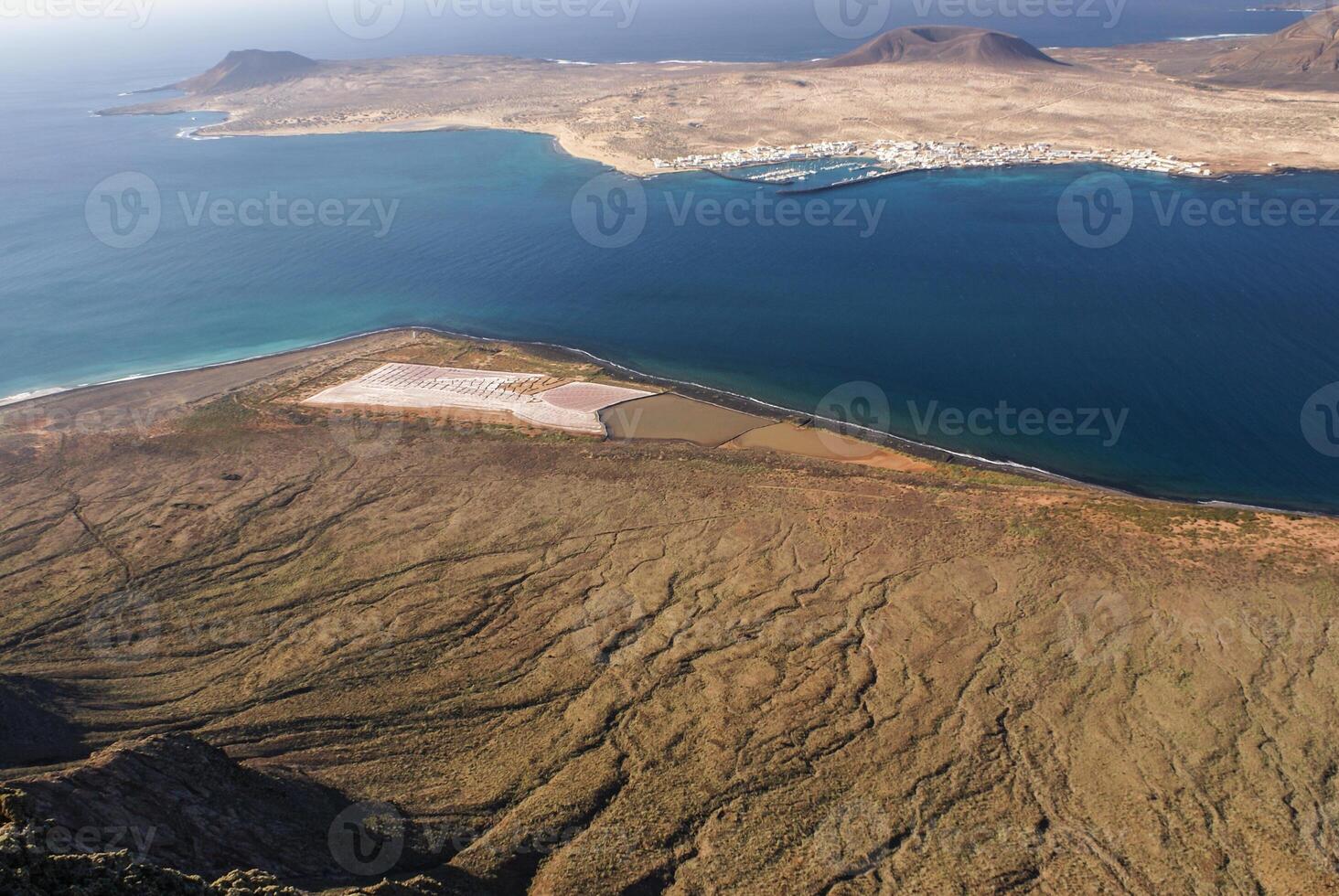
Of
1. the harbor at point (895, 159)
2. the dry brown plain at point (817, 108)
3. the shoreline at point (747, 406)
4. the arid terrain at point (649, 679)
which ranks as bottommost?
the arid terrain at point (649, 679)

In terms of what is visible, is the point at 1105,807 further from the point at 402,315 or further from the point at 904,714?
the point at 402,315

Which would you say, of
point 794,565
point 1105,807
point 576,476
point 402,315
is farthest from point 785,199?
point 1105,807

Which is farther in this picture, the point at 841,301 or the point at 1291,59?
the point at 1291,59

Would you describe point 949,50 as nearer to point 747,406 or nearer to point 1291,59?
point 1291,59

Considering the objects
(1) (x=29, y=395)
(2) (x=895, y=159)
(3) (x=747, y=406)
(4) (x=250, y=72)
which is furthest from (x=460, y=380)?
(4) (x=250, y=72)

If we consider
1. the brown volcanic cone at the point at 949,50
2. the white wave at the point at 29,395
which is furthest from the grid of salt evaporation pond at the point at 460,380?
the brown volcanic cone at the point at 949,50

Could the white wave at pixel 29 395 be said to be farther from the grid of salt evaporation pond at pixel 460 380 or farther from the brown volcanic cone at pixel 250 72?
the brown volcanic cone at pixel 250 72
